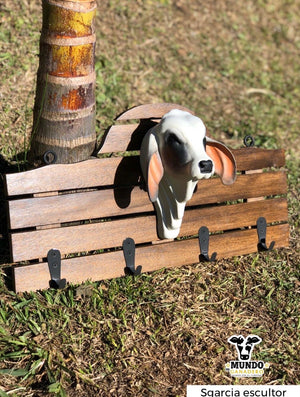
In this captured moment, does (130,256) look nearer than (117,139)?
No

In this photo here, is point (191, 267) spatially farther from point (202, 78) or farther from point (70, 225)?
point (202, 78)

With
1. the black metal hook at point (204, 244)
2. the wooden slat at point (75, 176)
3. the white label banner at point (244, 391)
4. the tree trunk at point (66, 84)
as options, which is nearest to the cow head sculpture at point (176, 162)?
the wooden slat at point (75, 176)

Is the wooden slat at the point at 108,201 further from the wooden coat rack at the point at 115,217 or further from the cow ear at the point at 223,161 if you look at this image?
the cow ear at the point at 223,161

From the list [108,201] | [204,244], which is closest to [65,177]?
[108,201]

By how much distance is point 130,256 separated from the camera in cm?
381

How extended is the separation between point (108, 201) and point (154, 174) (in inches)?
15.5

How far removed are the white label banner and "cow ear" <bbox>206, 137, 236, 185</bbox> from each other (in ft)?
4.13

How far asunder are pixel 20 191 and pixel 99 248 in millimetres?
639

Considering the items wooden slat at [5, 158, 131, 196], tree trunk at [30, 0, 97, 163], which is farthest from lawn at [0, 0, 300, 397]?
wooden slat at [5, 158, 131, 196]

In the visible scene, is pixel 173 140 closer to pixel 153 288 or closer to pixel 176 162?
pixel 176 162

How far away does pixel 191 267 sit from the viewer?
13.3 feet

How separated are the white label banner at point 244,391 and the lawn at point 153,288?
0.14ft

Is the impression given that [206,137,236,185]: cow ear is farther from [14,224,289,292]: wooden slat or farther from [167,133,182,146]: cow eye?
[14,224,289,292]: wooden slat

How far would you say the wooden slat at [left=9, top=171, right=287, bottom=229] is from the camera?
11.4ft
